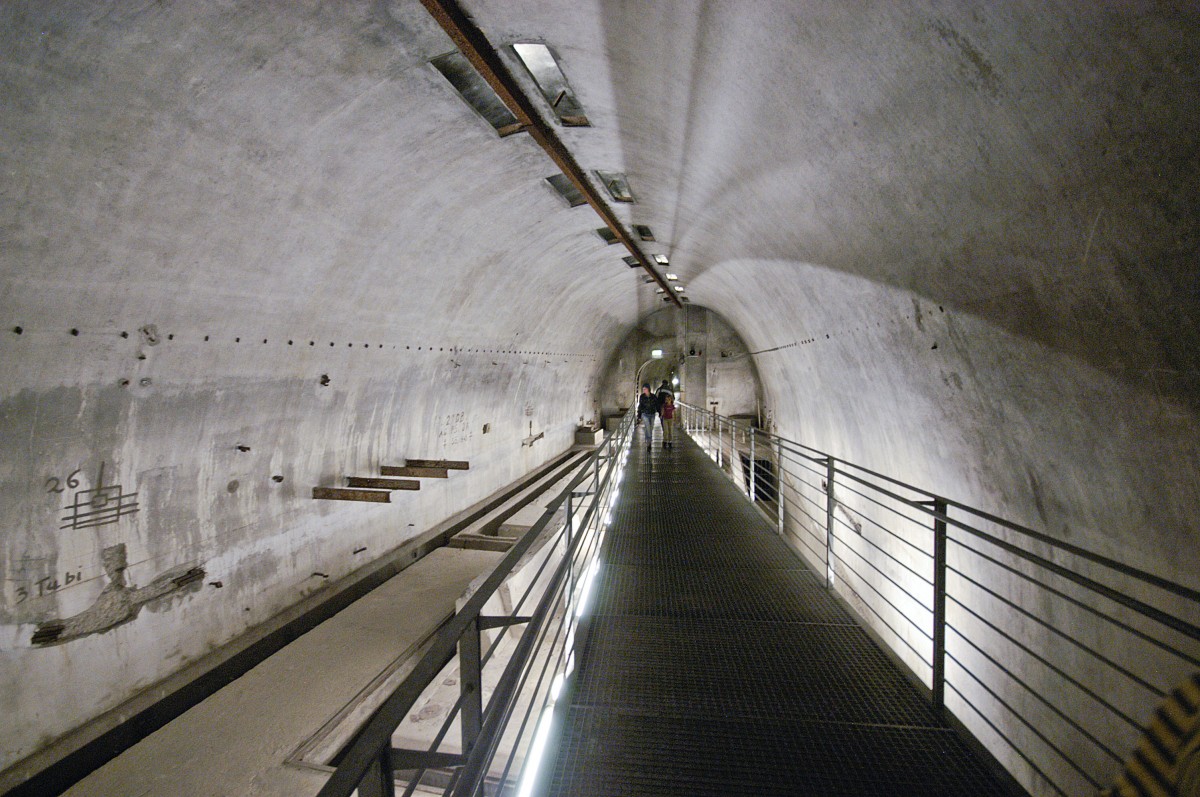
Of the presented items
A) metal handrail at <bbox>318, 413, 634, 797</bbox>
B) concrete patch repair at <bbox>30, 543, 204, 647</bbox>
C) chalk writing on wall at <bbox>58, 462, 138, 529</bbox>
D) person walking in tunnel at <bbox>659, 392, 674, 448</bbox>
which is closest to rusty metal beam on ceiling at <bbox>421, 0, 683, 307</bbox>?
metal handrail at <bbox>318, 413, 634, 797</bbox>

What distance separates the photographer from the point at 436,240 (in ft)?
20.7

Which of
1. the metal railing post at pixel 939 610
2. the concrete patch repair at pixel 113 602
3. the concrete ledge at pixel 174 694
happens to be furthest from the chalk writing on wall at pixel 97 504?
the metal railing post at pixel 939 610

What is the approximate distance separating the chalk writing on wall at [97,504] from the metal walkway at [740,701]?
3.44 meters

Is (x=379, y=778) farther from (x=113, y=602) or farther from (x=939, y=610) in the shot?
(x=113, y=602)

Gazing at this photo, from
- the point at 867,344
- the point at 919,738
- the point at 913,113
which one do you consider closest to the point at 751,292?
the point at 867,344

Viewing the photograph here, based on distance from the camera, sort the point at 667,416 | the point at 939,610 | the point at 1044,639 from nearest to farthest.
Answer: the point at 939,610
the point at 1044,639
the point at 667,416

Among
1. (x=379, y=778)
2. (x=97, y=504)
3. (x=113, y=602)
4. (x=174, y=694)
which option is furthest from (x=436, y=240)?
(x=379, y=778)

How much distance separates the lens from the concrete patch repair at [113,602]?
12.0ft

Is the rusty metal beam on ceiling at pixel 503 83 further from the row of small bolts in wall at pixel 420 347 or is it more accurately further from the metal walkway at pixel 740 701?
the metal walkway at pixel 740 701

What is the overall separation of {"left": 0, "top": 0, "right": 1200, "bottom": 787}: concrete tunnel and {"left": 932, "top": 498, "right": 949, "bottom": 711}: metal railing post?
895 millimetres

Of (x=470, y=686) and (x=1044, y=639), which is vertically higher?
(x=470, y=686)

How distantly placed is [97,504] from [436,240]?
151 inches

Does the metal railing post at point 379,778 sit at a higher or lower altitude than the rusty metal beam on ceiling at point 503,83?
lower

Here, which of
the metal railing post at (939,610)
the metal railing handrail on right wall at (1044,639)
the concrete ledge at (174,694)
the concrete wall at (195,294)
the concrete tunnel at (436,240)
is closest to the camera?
the metal railing handrail on right wall at (1044,639)
